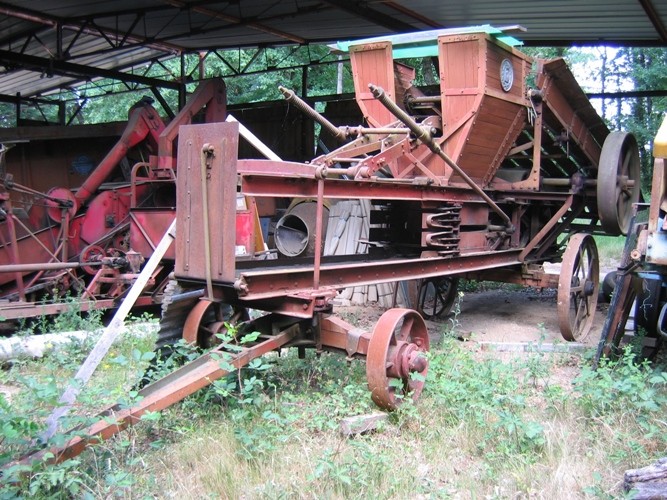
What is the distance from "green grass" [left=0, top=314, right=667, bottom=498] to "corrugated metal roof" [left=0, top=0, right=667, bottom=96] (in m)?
6.49

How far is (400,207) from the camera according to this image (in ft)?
23.1

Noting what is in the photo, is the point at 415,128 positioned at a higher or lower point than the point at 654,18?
lower

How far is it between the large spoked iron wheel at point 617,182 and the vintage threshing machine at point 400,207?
0.02 m

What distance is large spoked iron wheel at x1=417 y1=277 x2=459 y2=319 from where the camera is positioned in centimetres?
777

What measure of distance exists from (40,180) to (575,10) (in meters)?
9.31

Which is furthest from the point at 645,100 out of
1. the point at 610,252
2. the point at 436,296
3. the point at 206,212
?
the point at 206,212

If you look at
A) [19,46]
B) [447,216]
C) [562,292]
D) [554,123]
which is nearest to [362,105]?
[447,216]

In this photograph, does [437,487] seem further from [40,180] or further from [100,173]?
[40,180]

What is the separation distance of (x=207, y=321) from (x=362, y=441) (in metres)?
1.69

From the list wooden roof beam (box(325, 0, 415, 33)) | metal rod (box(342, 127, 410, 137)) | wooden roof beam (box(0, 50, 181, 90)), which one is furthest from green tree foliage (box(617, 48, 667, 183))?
metal rod (box(342, 127, 410, 137))

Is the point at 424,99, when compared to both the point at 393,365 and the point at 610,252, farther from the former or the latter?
the point at 610,252

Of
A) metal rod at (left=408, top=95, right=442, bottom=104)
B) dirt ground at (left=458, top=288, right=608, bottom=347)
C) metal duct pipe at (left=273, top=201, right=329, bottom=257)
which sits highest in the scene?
metal rod at (left=408, top=95, right=442, bottom=104)

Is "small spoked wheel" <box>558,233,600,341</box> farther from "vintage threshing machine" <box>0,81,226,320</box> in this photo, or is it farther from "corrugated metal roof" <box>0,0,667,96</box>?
"vintage threshing machine" <box>0,81,226,320</box>

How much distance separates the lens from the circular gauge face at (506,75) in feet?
20.8
